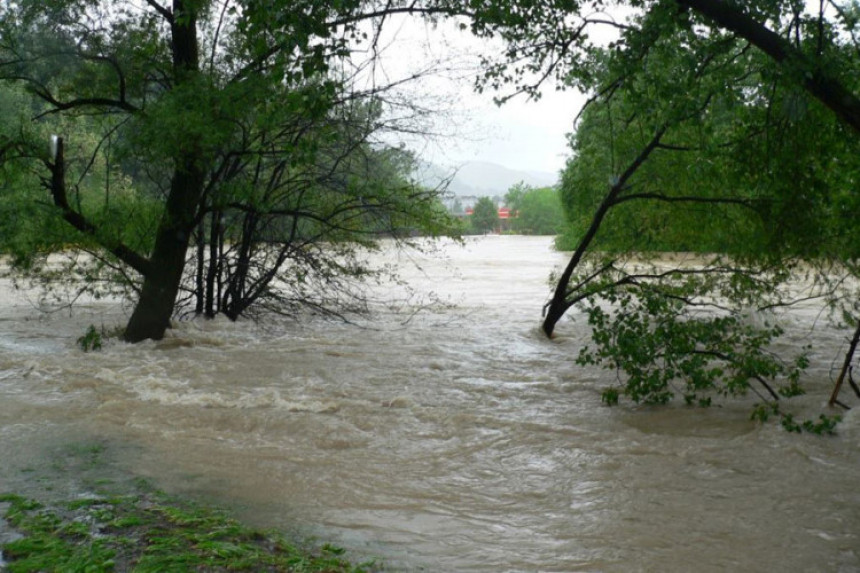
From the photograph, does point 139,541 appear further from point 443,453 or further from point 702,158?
point 702,158

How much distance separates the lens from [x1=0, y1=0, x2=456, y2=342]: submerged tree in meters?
10.9

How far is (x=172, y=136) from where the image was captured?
35.3 ft

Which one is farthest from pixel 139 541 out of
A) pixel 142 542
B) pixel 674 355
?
pixel 674 355

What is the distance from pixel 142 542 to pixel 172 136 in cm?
682

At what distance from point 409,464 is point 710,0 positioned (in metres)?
4.82

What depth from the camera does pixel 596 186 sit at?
14141 mm

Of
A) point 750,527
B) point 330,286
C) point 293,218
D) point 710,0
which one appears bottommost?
point 750,527

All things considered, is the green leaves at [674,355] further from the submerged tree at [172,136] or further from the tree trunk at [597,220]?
the submerged tree at [172,136]

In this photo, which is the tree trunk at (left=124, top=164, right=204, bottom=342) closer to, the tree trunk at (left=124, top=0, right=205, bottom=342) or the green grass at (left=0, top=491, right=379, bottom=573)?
the tree trunk at (left=124, top=0, right=205, bottom=342)

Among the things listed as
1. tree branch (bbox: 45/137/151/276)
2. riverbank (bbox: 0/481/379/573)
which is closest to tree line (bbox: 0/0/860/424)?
tree branch (bbox: 45/137/151/276)

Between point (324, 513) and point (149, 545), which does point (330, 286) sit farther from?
point (149, 545)

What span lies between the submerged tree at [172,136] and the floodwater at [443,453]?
1.76 meters

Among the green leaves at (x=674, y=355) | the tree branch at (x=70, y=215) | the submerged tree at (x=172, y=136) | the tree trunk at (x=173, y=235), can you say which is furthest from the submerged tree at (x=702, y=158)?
the tree branch at (x=70, y=215)

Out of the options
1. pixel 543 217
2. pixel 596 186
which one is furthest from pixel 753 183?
pixel 543 217
